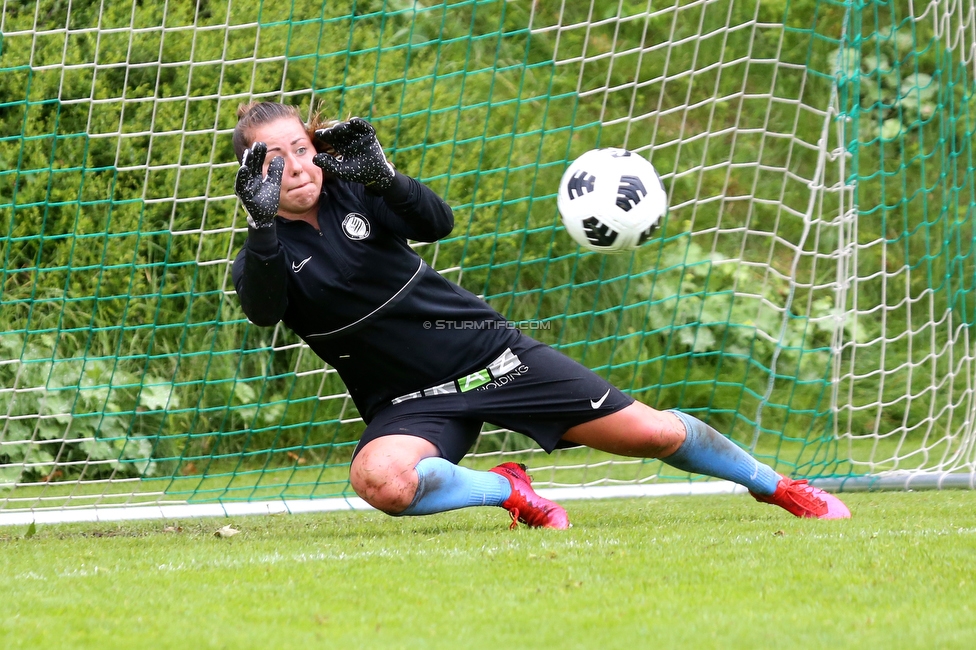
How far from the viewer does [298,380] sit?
236 inches

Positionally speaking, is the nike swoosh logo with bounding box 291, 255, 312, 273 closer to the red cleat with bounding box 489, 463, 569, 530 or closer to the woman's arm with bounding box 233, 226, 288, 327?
the woman's arm with bounding box 233, 226, 288, 327

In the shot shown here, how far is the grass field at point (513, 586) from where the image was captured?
7.19 feet

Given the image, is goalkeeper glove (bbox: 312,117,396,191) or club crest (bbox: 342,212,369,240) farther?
club crest (bbox: 342,212,369,240)

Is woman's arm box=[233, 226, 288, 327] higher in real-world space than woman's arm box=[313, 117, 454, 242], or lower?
lower

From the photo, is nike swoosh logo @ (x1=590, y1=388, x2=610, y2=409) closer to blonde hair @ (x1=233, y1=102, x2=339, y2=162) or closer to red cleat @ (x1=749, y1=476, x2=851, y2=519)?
red cleat @ (x1=749, y1=476, x2=851, y2=519)

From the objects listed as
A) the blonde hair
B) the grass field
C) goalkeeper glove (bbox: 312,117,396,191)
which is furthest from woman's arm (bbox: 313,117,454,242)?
the grass field

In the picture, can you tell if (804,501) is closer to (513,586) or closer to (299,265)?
(513,586)

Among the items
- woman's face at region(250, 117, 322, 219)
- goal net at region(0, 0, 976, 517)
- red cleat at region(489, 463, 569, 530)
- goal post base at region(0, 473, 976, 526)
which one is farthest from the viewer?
goal net at region(0, 0, 976, 517)

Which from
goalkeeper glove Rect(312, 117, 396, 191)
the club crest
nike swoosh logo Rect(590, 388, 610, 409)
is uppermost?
goalkeeper glove Rect(312, 117, 396, 191)

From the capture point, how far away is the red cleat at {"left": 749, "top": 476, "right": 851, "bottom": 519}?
371 cm

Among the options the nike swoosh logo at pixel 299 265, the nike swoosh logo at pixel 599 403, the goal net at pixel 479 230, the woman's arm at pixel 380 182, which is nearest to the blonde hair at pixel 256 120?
the woman's arm at pixel 380 182

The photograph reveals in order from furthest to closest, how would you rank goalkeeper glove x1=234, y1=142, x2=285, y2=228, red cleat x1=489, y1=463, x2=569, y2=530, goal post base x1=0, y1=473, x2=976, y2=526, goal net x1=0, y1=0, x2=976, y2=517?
goal net x1=0, y1=0, x2=976, y2=517 < goal post base x1=0, y1=473, x2=976, y2=526 < red cleat x1=489, y1=463, x2=569, y2=530 < goalkeeper glove x1=234, y1=142, x2=285, y2=228

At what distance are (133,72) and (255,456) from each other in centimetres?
202

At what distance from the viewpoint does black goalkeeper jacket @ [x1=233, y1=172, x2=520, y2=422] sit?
3354 mm
